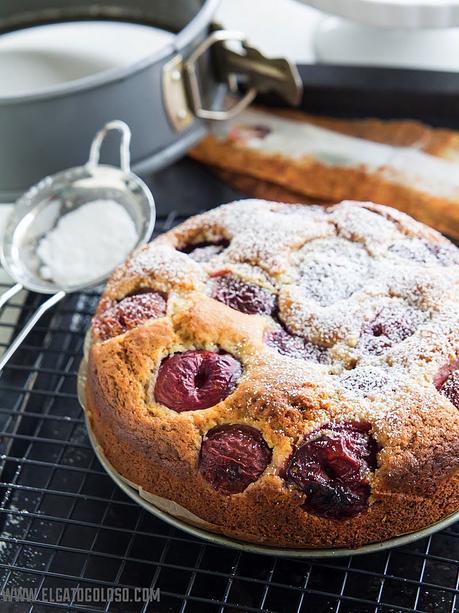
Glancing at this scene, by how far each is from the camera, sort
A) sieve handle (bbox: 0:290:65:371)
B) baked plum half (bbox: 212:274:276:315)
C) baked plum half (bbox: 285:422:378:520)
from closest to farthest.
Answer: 1. baked plum half (bbox: 285:422:378:520)
2. baked plum half (bbox: 212:274:276:315)
3. sieve handle (bbox: 0:290:65:371)

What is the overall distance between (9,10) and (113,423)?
160 centimetres

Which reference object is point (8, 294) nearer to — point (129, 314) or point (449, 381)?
point (129, 314)

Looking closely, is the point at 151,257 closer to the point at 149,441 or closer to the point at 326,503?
the point at 149,441

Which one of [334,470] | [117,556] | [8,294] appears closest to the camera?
[334,470]

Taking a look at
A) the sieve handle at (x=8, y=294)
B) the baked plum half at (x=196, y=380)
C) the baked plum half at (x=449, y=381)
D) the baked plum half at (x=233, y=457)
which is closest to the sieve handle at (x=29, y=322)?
the sieve handle at (x=8, y=294)

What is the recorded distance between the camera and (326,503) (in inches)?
54.2

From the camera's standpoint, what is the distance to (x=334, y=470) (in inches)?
54.0

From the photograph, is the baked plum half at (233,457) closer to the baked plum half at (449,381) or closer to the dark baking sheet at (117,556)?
the dark baking sheet at (117,556)

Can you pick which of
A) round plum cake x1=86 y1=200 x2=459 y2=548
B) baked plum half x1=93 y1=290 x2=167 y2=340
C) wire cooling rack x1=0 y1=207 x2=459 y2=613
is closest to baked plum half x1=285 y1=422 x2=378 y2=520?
round plum cake x1=86 y1=200 x2=459 y2=548

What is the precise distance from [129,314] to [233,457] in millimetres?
380

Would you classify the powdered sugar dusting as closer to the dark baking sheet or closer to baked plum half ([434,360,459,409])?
baked plum half ([434,360,459,409])

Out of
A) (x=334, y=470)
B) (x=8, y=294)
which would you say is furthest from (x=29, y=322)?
(x=334, y=470)

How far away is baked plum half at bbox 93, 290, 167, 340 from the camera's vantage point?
1.62 meters

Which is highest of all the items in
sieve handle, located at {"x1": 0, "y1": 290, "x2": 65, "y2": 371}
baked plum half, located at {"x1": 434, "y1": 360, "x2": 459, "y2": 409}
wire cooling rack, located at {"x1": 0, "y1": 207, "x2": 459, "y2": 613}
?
baked plum half, located at {"x1": 434, "y1": 360, "x2": 459, "y2": 409}
